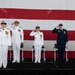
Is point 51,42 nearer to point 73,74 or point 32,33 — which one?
point 32,33

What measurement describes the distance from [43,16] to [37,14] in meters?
0.24

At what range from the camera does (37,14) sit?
9828mm

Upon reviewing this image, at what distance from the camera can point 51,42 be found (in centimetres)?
987

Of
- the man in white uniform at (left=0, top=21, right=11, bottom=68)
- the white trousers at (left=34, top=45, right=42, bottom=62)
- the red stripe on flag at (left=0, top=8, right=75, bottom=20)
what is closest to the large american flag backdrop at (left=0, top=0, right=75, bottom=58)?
the red stripe on flag at (left=0, top=8, right=75, bottom=20)

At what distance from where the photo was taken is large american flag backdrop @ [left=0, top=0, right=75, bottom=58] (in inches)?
382

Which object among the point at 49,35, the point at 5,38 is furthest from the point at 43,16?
the point at 5,38

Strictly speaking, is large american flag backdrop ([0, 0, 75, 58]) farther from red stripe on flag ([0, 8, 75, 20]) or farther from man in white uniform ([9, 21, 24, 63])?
man in white uniform ([9, 21, 24, 63])

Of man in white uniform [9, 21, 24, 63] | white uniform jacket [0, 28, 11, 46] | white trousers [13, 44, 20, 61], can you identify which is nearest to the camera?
white uniform jacket [0, 28, 11, 46]

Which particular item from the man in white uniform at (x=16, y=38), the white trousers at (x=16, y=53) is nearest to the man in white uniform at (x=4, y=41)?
the man in white uniform at (x=16, y=38)

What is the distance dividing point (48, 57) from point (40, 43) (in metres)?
1.23

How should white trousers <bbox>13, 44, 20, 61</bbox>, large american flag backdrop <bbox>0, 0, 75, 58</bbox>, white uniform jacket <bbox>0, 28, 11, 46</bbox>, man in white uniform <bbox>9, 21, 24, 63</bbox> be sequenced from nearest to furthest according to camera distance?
white uniform jacket <bbox>0, 28, 11, 46</bbox>
man in white uniform <bbox>9, 21, 24, 63</bbox>
white trousers <bbox>13, 44, 20, 61</bbox>
large american flag backdrop <bbox>0, 0, 75, 58</bbox>

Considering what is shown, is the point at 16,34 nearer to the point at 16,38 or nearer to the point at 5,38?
the point at 16,38

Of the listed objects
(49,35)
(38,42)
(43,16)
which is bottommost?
(38,42)

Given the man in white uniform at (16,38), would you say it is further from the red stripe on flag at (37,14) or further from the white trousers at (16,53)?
the red stripe on flag at (37,14)
